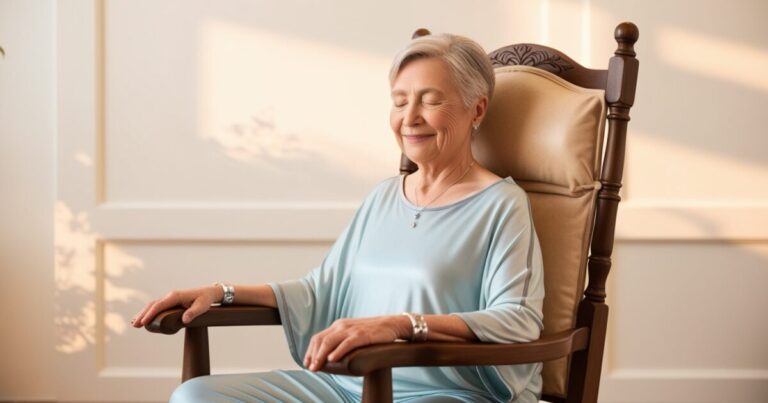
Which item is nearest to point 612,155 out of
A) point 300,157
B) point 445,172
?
point 445,172

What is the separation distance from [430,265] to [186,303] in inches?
19.4

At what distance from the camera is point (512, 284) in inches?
74.2

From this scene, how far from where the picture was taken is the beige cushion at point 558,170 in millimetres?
2049

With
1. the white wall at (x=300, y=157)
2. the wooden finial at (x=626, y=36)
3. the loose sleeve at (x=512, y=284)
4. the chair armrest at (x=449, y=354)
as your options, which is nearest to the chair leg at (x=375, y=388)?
the chair armrest at (x=449, y=354)

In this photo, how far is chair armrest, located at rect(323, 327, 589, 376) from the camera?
61.9 inches

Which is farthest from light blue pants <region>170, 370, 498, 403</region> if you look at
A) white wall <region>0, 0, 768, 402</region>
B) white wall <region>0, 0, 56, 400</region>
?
white wall <region>0, 0, 56, 400</region>

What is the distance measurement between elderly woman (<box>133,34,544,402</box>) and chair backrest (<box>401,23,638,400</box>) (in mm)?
93

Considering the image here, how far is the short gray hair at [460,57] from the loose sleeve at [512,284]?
0.79 ft

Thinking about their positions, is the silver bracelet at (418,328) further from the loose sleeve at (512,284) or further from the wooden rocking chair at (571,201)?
the wooden rocking chair at (571,201)

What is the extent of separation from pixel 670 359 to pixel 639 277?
0.32 metres

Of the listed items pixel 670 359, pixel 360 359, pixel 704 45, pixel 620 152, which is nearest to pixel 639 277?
pixel 670 359

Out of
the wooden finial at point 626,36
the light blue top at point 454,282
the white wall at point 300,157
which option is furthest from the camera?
the white wall at point 300,157

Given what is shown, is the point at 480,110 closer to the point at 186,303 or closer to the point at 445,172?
the point at 445,172

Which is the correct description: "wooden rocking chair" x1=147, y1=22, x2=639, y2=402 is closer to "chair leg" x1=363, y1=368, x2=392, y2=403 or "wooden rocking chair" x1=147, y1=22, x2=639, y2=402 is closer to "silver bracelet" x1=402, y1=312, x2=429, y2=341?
"silver bracelet" x1=402, y1=312, x2=429, y2=341
